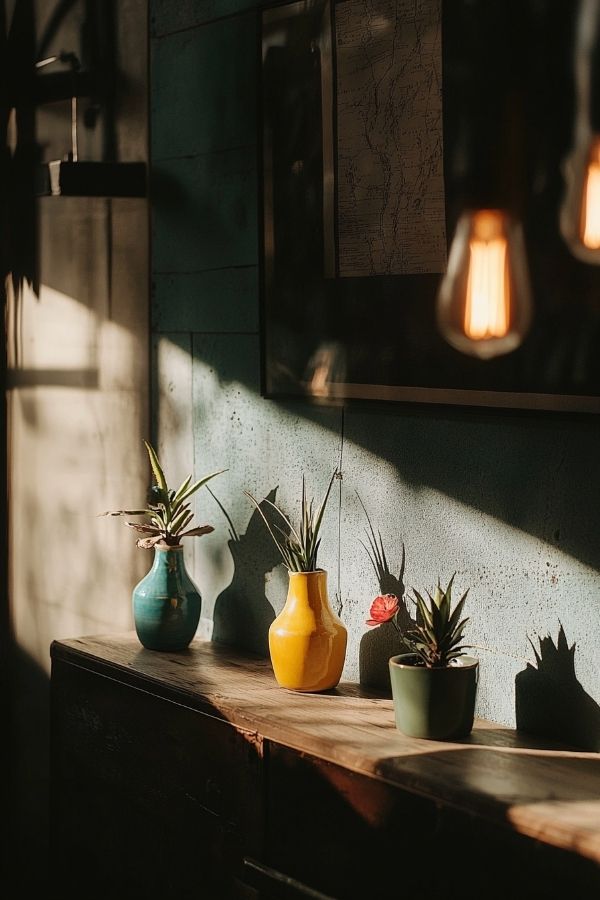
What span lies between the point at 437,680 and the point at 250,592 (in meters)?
0.86

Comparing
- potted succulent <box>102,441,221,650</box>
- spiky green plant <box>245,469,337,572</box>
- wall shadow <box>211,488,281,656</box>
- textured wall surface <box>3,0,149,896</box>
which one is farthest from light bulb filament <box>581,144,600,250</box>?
textured wall surface <box>3,0,149,896</box>

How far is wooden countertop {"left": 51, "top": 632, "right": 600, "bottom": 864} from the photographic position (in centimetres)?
178

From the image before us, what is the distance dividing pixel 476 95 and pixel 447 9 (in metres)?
0.19

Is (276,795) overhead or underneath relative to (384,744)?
underneath

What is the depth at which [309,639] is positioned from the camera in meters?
2.44

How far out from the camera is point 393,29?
7.77 ft

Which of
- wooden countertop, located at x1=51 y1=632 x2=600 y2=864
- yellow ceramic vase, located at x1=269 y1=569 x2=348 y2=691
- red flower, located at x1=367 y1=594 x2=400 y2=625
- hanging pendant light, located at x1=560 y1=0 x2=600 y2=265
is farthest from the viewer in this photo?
yellow ceramic vase, located at x1=269 y1=569 x2=348 y2=691

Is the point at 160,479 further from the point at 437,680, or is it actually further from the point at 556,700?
the point at 556,700

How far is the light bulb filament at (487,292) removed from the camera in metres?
2.18

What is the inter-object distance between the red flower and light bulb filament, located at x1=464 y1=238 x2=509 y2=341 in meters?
0.55

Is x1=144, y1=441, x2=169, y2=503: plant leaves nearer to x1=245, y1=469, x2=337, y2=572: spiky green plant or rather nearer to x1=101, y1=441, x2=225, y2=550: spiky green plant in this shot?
x1=101, y1=441, x2=225, y2=550: spiky green plant

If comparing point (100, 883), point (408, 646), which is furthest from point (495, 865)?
point (100, 883)

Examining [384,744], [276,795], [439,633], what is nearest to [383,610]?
[439,633]

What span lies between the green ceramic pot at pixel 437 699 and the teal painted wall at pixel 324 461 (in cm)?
14
